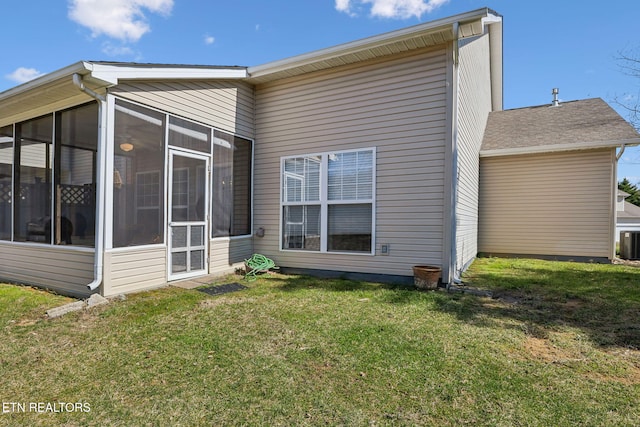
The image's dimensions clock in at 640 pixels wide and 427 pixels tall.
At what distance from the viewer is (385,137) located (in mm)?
5641

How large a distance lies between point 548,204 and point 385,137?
19.6 ft

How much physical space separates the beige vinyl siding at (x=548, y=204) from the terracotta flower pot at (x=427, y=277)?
17.9 ft

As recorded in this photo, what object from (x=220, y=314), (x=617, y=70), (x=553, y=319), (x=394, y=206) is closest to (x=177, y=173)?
(x=220, y=314)

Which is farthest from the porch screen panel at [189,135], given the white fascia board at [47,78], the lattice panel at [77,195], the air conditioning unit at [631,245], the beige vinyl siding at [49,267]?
the air conditioning unit at [631,245]

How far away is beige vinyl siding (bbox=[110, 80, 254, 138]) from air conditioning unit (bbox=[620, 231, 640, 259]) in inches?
404

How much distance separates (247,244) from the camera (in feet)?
22.0

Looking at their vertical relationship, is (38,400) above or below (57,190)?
below

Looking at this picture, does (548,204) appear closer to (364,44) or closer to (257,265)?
(364,44)

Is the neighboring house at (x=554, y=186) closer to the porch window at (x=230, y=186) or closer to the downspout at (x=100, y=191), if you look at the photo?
the porch window at (x=230, y=186)

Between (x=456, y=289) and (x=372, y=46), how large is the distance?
4.00 meters

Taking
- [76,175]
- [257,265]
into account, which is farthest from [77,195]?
[257,265]

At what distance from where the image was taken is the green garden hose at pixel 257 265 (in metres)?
6.16

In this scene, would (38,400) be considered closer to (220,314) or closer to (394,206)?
(220,314)

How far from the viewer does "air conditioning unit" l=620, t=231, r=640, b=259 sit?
8961 millimetres
